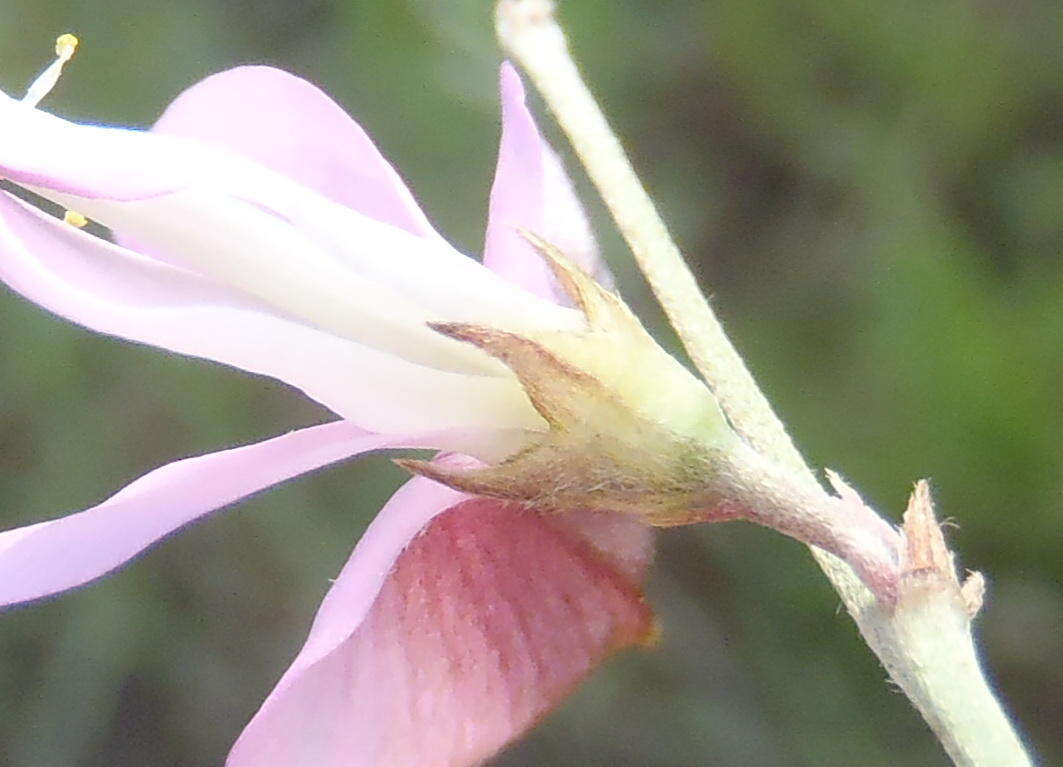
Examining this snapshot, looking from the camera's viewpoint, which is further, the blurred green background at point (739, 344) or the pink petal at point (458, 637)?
the blurred green background at point (739, 344)

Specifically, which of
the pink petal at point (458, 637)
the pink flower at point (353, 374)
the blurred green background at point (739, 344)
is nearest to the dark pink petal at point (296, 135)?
the pink flower at point (353, 374)

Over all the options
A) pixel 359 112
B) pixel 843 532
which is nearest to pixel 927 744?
pixel 359 112

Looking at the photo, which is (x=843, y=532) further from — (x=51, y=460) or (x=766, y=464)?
(x=51, y=460)

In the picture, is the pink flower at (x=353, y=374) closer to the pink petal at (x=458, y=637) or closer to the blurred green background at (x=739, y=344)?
the pink petal at (x=458, y=637)

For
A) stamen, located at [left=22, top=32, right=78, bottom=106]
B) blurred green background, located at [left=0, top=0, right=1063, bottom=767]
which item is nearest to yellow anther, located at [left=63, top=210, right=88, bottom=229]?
stamen, located at [left=22, top=32, right=78, bottom=106]

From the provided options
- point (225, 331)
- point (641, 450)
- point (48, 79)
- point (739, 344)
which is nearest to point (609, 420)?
point (641, 450)
